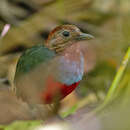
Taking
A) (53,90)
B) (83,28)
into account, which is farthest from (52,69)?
(83,28)

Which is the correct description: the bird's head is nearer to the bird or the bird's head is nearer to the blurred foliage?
the bird

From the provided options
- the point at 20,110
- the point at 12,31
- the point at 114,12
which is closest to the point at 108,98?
the point at 20,110

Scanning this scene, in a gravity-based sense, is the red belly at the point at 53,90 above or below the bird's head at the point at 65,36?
below

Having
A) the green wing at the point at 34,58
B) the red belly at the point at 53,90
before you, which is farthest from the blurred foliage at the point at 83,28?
the red belly at the point at 53,90

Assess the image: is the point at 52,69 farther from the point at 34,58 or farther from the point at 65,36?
the point at 65,36

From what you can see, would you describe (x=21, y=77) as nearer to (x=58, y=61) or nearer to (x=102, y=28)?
(x=58, y=61)

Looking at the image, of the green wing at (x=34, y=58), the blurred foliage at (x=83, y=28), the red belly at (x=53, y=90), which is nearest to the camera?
the red belly at (x=53, y=90)

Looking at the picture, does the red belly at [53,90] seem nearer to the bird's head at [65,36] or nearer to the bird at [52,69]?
the bird at [52,69]
